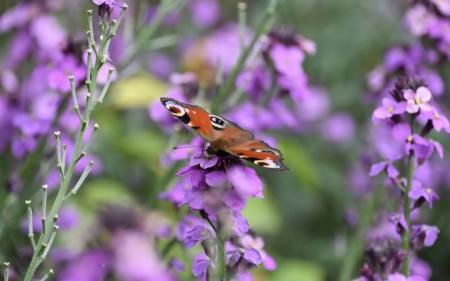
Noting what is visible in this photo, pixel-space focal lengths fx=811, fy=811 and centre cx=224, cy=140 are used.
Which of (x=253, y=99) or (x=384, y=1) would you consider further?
(x=384, y=1)

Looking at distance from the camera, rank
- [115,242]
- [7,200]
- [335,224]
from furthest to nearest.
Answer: [335,224], [7,200], [115,242]

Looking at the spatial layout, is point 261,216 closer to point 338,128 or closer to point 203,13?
point 338,128

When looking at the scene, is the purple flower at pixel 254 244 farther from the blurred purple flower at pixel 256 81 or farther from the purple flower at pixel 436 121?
the blurred purple flower at pixel 256 81

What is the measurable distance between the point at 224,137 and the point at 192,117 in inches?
3.7

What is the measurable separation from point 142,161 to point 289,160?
76 centimetres

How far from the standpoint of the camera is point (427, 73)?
3.38 m

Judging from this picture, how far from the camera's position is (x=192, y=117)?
6.46ft

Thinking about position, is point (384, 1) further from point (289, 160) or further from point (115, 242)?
point (115, 242)

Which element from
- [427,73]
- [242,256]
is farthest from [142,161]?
[242,256]

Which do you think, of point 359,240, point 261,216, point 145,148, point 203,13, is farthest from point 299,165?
point 203,13

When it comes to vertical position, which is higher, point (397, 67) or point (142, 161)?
point (397, 67)

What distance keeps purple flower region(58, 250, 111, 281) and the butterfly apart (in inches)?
14.0

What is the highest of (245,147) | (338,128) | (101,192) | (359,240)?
(245,147)

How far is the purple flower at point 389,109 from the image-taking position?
7.50ft
